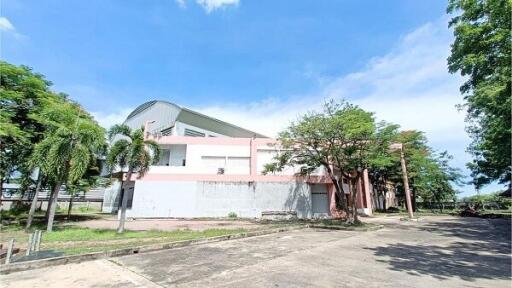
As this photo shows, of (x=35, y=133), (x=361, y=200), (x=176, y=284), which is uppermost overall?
(x=35, y=133)

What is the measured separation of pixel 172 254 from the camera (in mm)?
9266

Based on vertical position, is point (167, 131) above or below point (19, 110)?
above

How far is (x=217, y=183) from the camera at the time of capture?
78.7 ft

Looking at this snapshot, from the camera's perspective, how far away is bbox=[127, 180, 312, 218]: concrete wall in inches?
911

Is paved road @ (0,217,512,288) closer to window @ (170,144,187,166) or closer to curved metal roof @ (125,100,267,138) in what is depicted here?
window @ (170,144,187,166)

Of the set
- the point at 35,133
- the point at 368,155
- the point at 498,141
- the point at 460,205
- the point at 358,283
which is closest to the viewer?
the point at 358,283

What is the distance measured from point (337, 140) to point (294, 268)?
12.2 metres

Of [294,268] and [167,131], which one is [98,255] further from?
[167,131]

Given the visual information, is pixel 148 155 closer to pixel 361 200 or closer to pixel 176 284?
pixel 176 284

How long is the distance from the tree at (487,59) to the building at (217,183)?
1311 centimetres

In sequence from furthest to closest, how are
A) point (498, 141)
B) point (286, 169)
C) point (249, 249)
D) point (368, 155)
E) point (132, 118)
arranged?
point (132, 118) < point (286, 169) < point (368, 155) < point (498, 141) < point (249, 249)

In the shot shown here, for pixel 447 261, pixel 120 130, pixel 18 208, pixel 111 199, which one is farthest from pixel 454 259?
pixel 111 199

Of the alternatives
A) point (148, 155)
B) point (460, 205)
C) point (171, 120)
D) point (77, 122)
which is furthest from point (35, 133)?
point (460, 205)

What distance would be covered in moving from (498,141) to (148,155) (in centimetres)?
1606
